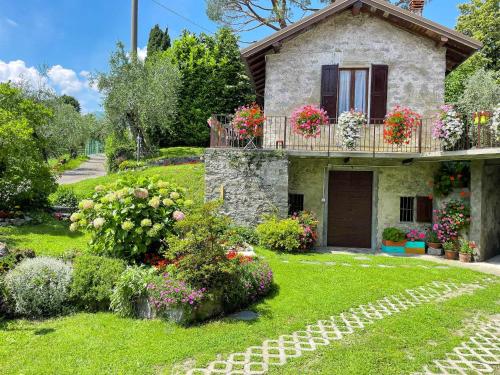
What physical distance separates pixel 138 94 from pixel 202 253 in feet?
62.1

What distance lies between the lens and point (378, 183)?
13.1 m

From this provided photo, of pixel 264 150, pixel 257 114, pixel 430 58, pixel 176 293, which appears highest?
pixel 430 58

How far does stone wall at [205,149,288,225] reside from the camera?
1194 cm

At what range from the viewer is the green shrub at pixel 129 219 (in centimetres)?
768

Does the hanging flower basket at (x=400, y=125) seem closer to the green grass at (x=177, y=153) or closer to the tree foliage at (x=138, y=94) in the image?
the green grass at (x=177, y=153)

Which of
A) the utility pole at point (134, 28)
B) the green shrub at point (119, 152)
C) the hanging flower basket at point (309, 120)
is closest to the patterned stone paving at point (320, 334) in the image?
the hanging flower basket at point (309, 120)

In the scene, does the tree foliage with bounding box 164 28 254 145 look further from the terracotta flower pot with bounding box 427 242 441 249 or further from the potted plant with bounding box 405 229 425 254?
the terracotta flower pot with bounding box 427 242 441 249

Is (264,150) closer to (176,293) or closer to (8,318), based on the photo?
(176,293)

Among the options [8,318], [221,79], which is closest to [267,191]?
[8,318]

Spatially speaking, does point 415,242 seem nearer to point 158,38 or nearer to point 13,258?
point 13,258

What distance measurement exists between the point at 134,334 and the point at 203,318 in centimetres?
120

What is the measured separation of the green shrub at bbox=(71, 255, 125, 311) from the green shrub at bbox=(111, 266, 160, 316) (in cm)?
21

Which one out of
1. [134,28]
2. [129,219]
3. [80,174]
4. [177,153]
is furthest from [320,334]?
[134,28]

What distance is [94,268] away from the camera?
22.7ft
